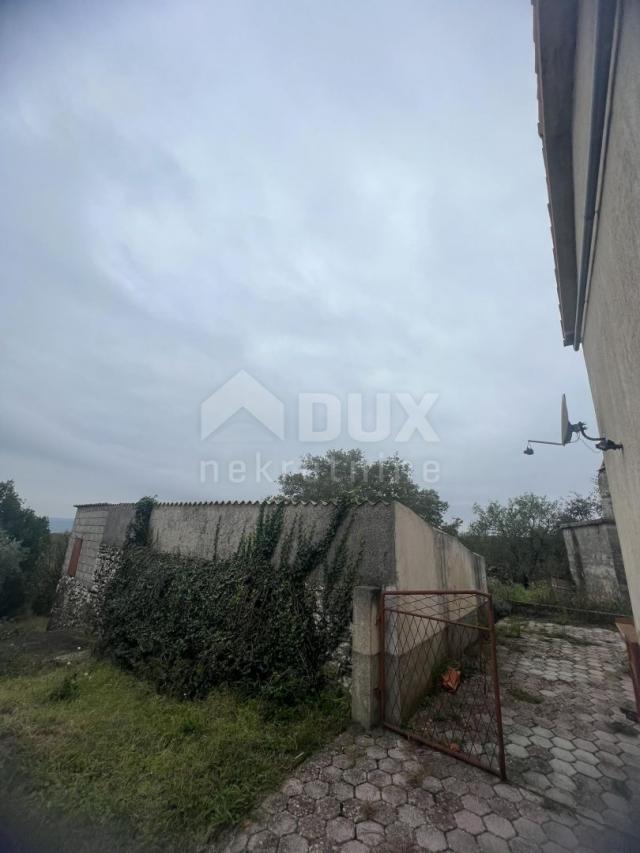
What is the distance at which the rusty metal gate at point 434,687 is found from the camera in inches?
134

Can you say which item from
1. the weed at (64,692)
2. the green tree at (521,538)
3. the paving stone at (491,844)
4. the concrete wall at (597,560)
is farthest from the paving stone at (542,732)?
the green tree at (521,538)

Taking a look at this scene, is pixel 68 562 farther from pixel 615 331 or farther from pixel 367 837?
pixel 615 331

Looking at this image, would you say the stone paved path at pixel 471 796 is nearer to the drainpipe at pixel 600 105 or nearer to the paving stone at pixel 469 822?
the paving stone at pixel 469 822

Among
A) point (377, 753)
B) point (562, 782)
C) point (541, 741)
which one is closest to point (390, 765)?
point (377, 753)

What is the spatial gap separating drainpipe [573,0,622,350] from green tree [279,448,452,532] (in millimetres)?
15872

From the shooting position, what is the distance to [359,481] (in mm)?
18797

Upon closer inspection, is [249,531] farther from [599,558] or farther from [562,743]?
[599,558]

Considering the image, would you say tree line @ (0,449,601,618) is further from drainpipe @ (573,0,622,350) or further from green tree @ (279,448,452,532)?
drainpipe @ (573,0,622,350)

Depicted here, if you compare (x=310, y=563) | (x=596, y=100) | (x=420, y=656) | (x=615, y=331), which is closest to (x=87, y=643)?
(x=310, y=563)

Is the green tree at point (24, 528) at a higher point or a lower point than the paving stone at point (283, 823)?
higher

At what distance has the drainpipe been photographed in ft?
5.22

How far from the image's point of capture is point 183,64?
4441 mm

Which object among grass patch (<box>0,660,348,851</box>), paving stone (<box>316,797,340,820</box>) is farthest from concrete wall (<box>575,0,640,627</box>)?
grass patch (<box>0,660,348,851</box>)

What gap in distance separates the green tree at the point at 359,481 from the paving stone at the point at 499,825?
1509cm
